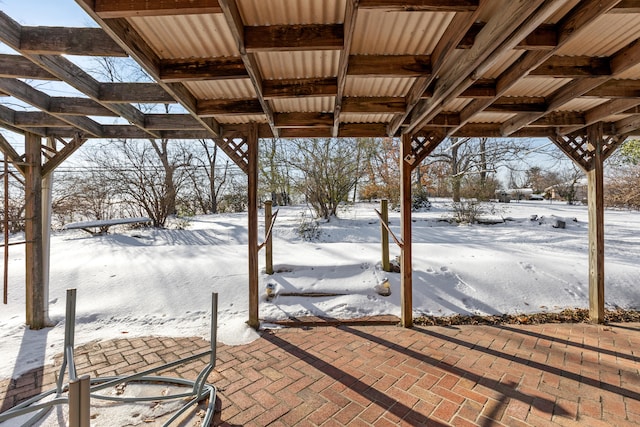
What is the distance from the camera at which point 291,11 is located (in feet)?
4.91

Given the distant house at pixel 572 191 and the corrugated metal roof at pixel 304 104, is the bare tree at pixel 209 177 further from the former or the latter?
the distant house at pixel 572 191

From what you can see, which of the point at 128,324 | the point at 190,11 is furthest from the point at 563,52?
the point at 128,324

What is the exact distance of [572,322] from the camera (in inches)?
131

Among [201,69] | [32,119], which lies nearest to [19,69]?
[201,69]

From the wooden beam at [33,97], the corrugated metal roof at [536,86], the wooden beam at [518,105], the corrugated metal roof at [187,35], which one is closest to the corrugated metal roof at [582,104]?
the wooden beam at [518,105]

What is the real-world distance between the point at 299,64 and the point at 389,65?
0.64 metres

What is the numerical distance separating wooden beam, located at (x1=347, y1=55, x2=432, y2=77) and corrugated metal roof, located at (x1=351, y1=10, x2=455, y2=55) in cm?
3

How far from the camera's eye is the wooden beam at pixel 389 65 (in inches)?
75.2

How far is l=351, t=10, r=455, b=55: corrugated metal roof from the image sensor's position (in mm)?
1530

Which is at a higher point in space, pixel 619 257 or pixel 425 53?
pixel 425 53

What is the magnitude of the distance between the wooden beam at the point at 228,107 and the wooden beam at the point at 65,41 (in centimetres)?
108

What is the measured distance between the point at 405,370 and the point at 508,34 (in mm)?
2432

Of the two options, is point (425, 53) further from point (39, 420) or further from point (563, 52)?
point (39, 420)

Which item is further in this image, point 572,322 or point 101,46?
point 572,322
